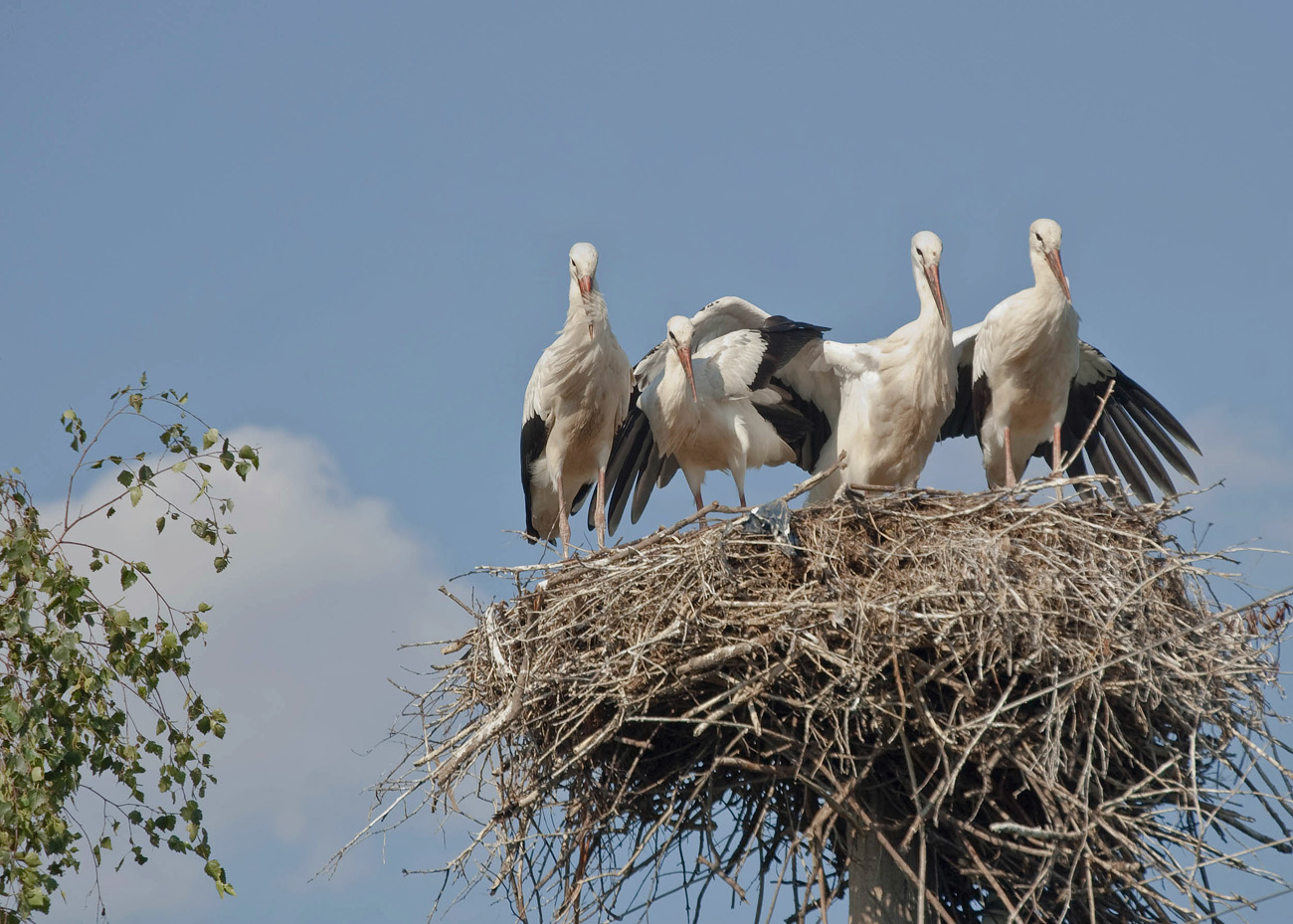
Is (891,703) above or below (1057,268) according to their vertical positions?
below

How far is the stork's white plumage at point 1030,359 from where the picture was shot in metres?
7.68

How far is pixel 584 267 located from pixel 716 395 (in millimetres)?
978

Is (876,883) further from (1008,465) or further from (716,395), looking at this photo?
(716,395)

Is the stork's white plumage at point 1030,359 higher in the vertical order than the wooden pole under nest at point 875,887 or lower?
higher

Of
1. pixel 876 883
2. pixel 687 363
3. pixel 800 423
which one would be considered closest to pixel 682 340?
pixel 687 363

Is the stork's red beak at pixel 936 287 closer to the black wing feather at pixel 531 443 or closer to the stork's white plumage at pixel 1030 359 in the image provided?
the stork's white plumage at pixel 1030 359

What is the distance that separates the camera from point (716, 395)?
8.24 m

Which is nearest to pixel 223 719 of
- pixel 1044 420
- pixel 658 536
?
pixel 658 536

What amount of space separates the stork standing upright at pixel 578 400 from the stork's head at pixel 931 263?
1.59 m

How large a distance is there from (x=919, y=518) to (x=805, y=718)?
0.95 metres

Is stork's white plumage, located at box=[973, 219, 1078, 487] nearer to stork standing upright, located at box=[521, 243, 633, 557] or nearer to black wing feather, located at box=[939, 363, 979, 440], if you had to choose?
black wing feather, located at box=[939, 363, 979, 440]

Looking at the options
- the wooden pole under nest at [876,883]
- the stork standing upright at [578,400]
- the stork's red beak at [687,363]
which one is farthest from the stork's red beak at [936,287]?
the wooden pole under nest at [876,883]

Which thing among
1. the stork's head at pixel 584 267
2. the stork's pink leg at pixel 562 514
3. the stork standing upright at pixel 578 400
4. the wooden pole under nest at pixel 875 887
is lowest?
the wooden pole under nest at pixel 875 887

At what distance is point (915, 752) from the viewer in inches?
219
